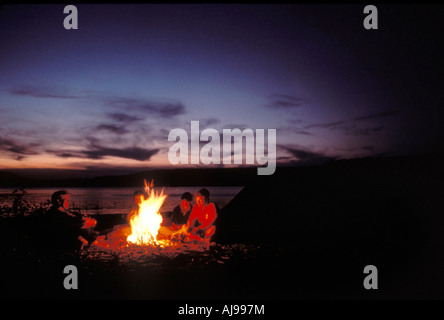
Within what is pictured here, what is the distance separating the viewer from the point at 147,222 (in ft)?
24.5

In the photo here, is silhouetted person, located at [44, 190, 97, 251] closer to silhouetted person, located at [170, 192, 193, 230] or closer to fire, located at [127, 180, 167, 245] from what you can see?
fire, located at [127, 180, 167, 245]

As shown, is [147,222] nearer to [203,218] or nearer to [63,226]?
[203,218]

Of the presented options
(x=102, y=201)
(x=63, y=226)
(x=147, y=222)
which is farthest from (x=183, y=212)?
(x=102, y=201)

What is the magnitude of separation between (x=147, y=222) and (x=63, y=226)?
1612 millimetres

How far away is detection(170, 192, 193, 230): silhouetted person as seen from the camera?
296 inches

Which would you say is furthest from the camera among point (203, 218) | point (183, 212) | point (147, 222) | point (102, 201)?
point (102, 201)

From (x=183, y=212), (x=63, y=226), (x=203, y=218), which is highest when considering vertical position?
(x=183, y=212)

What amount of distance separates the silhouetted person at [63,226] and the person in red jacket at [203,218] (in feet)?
6.96

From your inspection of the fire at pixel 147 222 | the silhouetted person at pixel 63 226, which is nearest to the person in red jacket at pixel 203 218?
the fire at pixel 147 222

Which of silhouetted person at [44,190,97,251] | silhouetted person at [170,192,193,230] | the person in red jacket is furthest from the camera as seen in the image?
silhouetted person at [170,192,193,230]

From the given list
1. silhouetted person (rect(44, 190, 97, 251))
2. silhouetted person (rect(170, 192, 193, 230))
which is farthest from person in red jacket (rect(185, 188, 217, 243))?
silhouetted person (rect(44, 190, 97, 251))

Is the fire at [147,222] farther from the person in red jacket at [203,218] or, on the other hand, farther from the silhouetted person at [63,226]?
the silhouetted person at [63,226]

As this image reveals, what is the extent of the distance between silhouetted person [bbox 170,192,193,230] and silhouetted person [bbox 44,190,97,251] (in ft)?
6.18

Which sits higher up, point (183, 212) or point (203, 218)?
point (183, 212)
